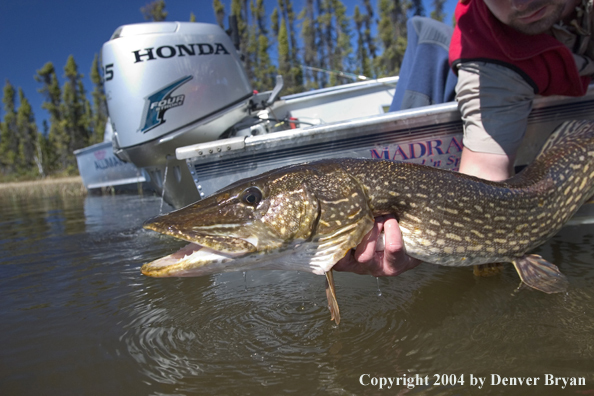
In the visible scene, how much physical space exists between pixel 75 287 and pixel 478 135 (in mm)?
3073

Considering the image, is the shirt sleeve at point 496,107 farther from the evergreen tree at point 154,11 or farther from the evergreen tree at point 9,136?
the evergreen tree at point 9,136

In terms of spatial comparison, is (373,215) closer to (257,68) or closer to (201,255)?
(201,255)

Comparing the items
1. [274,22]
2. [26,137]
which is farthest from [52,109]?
[274,22]

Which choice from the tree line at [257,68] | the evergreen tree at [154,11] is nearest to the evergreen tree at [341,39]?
the tree line at [257,68]

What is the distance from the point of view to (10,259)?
3.80 metres

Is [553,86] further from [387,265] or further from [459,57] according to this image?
[387,265]

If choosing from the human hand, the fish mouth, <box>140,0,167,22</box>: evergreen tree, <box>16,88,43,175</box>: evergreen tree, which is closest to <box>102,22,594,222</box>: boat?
the human hand

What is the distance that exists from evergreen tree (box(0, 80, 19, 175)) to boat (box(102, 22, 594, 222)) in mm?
38183

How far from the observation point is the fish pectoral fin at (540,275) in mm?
1983

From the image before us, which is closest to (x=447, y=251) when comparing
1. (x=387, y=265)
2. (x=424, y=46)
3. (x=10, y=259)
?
(x=387, y=265)

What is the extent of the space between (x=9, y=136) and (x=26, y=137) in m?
3.33

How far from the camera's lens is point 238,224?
1499 mm

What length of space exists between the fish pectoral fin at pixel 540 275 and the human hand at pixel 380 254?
657 mm

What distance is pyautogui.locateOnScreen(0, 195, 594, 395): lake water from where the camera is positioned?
1580 mm
